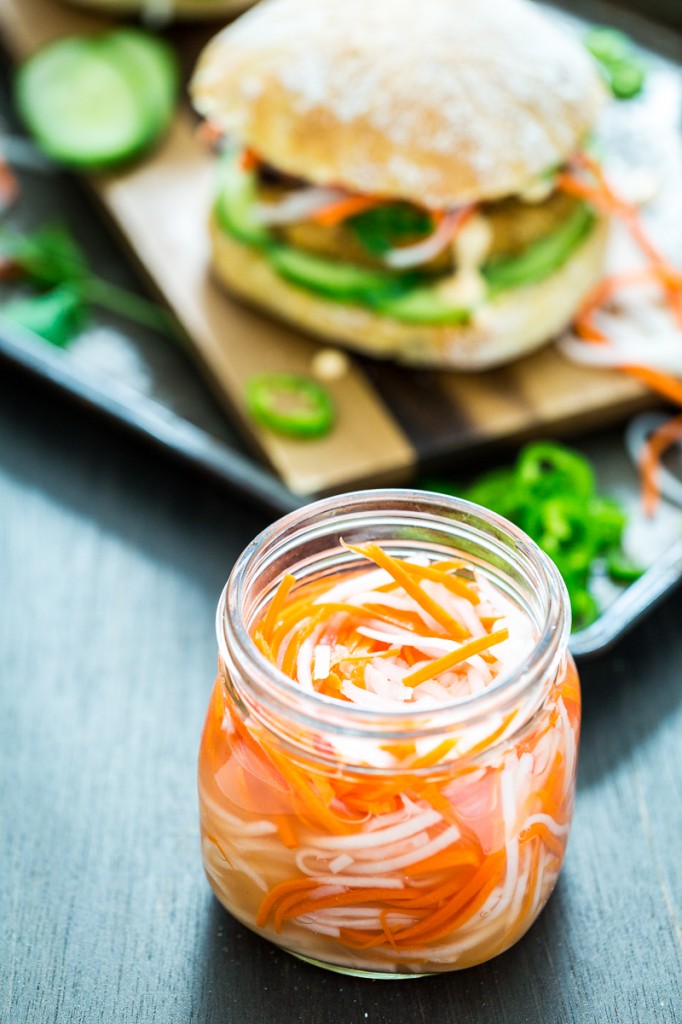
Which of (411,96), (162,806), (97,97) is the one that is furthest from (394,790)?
(97,97)

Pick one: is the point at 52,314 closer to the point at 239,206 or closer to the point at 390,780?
the point at 239,206

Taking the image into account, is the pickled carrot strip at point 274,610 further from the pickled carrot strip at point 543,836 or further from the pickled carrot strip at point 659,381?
the pickled carrot strip at point 659,381

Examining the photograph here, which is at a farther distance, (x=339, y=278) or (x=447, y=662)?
(x=339, y=278)

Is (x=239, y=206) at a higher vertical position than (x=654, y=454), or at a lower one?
higher

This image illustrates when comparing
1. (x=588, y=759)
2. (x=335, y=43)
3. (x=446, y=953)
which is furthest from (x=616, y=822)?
(x=335, y=43)

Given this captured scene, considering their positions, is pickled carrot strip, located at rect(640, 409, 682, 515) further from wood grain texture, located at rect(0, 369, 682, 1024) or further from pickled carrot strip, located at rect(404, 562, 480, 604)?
pickled carrot strip, located at rect(404, 562, 480, 604)

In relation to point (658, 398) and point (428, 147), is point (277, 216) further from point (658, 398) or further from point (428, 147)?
point (658, 398)
